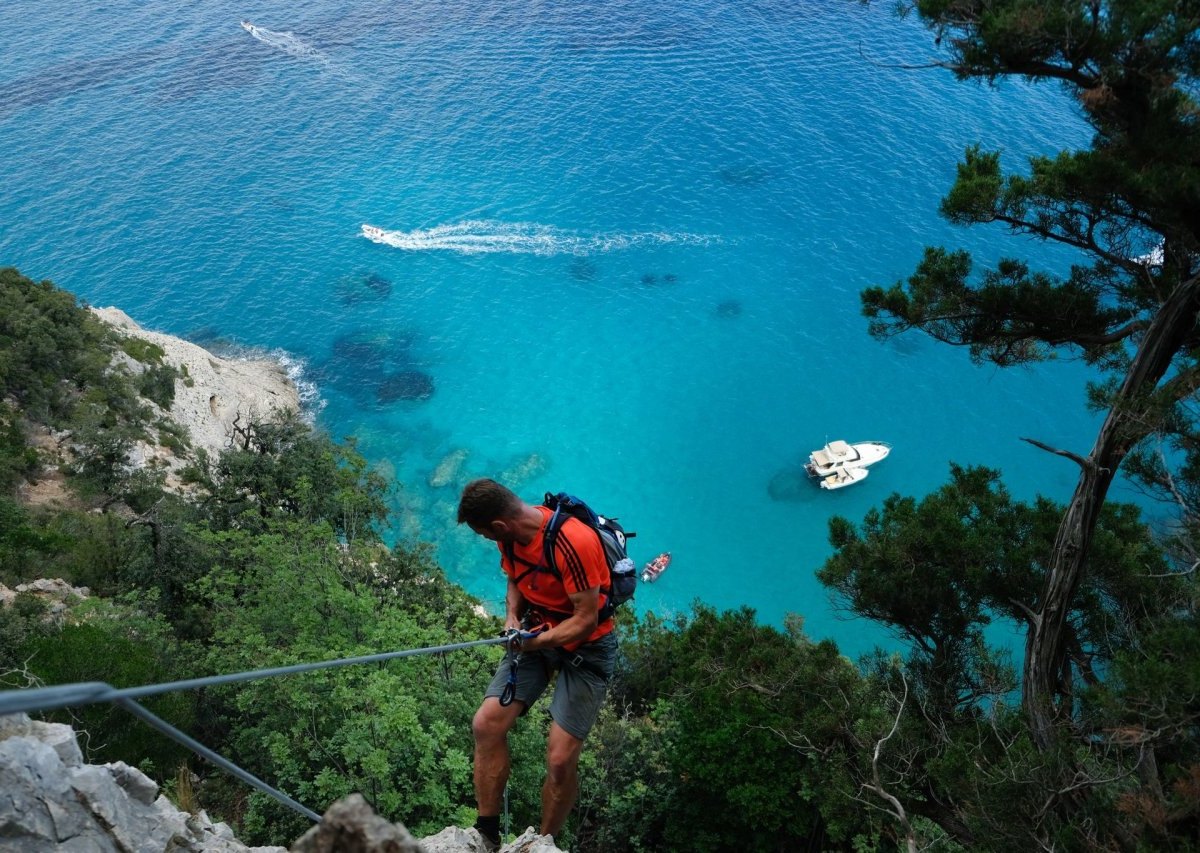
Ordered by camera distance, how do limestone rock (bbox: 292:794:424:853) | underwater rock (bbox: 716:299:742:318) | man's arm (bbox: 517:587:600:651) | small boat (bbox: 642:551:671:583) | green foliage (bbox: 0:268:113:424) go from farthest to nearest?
underwater rock (bbox: 716:299:742:318), small boat (bbox: 642:551:671:583), green foliage (bbox: 0:268:113:424), man's arm (bbox: 517:587:600:651), limestone rock (bbox: 292:794:424:853)

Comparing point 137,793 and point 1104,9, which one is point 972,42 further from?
point 137,793

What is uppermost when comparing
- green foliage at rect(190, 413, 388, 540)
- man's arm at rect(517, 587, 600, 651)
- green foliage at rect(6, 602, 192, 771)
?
man's arm at rect(517, 587, 600, 651)

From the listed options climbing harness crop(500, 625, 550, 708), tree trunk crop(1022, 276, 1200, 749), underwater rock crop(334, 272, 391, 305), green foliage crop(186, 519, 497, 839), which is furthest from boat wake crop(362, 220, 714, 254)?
climbing harness crop(500, 625, 550, 708)

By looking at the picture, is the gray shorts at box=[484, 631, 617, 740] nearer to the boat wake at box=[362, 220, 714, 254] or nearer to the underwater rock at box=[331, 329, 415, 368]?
the underwater rock at box=[331, 329, 415, 368]

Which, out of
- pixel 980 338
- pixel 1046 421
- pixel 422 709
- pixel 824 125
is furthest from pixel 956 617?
pixel 824 125

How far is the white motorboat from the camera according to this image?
3175 cm

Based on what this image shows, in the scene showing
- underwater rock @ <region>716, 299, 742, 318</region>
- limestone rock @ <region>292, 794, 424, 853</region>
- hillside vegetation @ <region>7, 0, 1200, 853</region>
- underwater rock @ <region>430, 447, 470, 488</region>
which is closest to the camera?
limestone rock @ <region>292, 794, 424, 853</region>

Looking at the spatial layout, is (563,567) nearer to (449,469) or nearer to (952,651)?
(952,651)

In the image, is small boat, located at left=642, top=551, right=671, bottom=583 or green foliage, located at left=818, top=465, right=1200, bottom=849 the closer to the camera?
green foliage, located at left=818, top=465, right=1200, bottom=849

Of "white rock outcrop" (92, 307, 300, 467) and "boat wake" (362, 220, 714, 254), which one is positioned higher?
"boat wake" (362, 220, 714, 254)

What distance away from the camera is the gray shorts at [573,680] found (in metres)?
6.43

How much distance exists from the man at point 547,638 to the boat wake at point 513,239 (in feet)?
120

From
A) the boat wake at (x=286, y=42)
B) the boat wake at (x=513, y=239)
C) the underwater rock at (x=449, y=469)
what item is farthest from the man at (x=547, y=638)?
the boat wake at (x=286, y=42)

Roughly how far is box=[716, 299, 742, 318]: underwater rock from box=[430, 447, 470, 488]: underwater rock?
13544 mm
